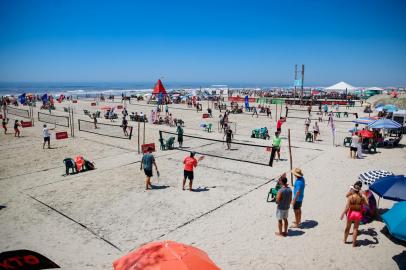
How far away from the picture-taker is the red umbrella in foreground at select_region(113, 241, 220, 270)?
366 cm

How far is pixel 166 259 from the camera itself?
3750 mm

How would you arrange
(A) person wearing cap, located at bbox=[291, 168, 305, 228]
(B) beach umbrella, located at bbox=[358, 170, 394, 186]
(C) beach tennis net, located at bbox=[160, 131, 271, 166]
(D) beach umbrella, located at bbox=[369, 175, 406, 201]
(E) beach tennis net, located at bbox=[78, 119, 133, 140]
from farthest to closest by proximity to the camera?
(E) beach tennis net, located at bbox=[78, 119, 133, 140] < (C) beach tennis net, located at bbox=[160, 131, 271, 166] < (B) beach umbrella, located at bbox=[358, 170, 394, 186] < (A) person wearing cap, located at bbox=[291, 168, 305, 228] < (D) beach umbrella, located at bbox=[369, 175, 406, 201]

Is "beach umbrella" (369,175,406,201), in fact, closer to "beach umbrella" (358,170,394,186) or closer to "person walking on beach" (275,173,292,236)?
"beach umbrella" (358,170,394,186)

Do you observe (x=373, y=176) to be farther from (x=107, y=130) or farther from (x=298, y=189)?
(x=107, y=130)

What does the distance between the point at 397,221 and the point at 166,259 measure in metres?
4.83

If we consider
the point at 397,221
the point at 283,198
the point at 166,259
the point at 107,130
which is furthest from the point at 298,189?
the point at 107,130

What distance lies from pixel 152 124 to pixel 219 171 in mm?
16197

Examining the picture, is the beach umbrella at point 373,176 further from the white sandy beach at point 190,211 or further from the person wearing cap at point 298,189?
the person wearing cap at point 298,189

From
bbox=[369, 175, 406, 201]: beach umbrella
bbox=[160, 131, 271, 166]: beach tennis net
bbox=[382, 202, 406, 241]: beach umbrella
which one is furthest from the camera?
bbox=[160, 131, 271, 166]: beach tennis net

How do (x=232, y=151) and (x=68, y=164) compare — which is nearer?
(x=68, y=164)

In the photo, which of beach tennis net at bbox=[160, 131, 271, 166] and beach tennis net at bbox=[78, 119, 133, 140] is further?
beach tennis net at bbox=[78, 119, 133, 140]

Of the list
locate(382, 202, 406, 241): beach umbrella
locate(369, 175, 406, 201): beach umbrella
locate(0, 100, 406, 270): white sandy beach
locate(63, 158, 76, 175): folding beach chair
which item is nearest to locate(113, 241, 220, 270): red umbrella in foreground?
locate(0, 100, 406, 270): white sandy beach

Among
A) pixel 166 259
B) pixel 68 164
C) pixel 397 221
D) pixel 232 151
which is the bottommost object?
pixel 232 151

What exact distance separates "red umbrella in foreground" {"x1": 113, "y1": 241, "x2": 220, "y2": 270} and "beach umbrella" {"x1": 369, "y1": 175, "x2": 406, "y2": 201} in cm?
528
